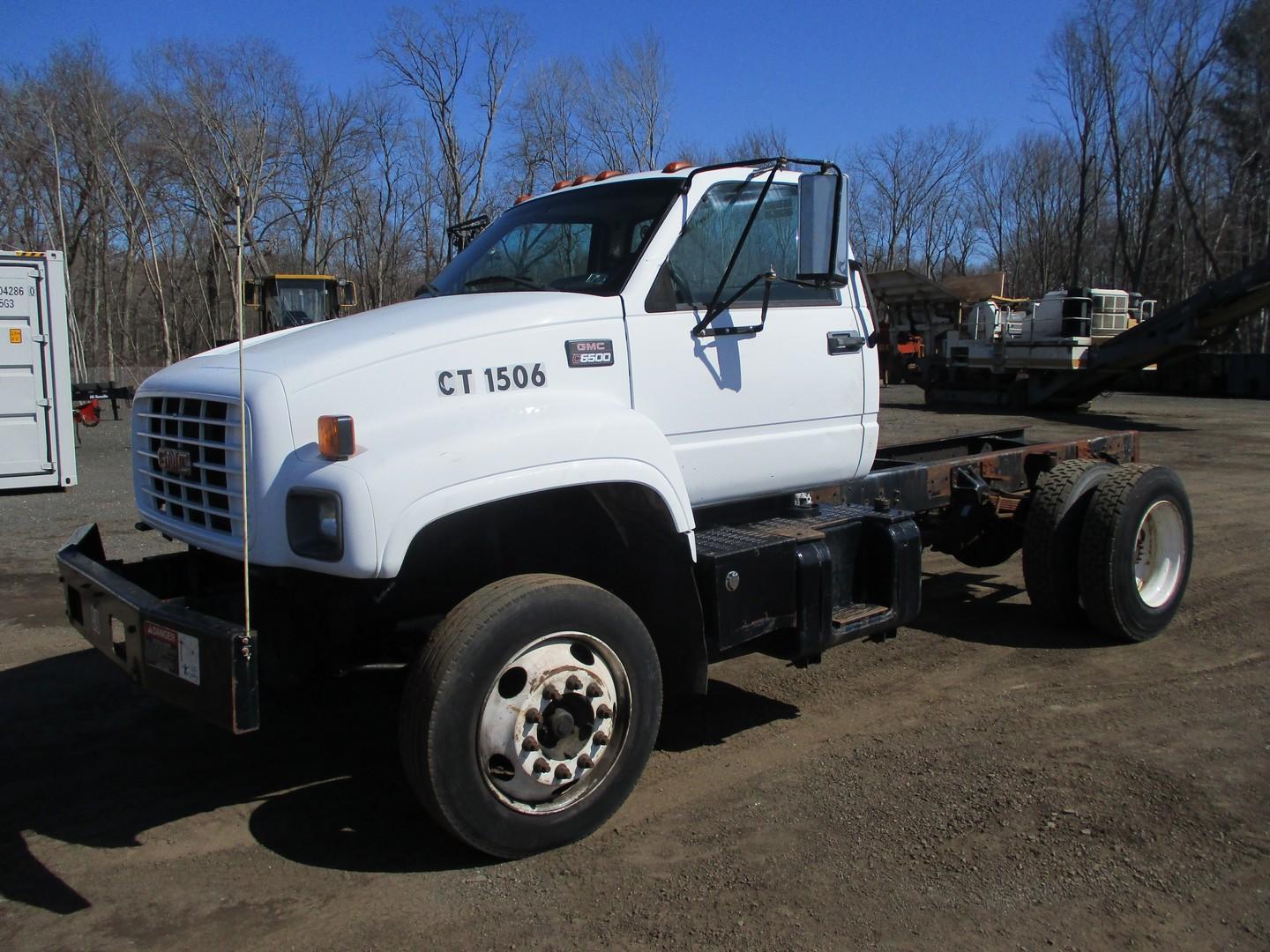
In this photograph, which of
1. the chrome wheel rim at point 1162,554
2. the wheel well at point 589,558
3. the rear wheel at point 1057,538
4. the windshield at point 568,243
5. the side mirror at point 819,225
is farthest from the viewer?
the chrome wheel rim at point 1162,554

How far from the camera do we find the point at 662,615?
416cm

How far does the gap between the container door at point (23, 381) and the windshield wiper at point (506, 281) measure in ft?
32.7

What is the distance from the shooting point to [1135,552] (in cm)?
615

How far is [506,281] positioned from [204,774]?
2.45 m

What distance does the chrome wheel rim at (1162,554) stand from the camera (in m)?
6.44

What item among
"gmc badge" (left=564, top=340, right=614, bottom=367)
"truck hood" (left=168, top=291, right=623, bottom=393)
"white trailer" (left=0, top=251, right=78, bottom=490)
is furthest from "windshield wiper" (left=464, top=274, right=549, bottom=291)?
"white trailer" (left=0, top=251, right=78, bottom=490)

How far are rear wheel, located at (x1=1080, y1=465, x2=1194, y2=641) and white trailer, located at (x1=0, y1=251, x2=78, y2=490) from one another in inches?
452

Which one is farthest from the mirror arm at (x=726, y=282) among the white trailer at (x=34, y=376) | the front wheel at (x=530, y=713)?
the white trailer at (x=34, y=376)

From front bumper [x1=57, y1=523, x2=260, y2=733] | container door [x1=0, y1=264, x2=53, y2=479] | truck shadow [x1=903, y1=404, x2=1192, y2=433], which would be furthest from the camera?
truck shadow [x1=903, y1=404, x2=1192, y2=433]

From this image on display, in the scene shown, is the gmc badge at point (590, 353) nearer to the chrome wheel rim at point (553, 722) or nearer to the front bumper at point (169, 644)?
the chrome wheel rim at point (553, 722)

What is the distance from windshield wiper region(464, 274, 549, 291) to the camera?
4410 mm

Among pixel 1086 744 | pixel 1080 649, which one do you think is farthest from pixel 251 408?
pixel 1080 649

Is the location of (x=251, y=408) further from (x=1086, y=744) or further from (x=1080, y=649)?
(x=1080, y=649)

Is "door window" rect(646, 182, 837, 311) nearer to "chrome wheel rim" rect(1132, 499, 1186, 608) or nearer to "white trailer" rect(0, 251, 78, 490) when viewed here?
"chrome wheel rim" rect(1132, 499, 1186, 608)
